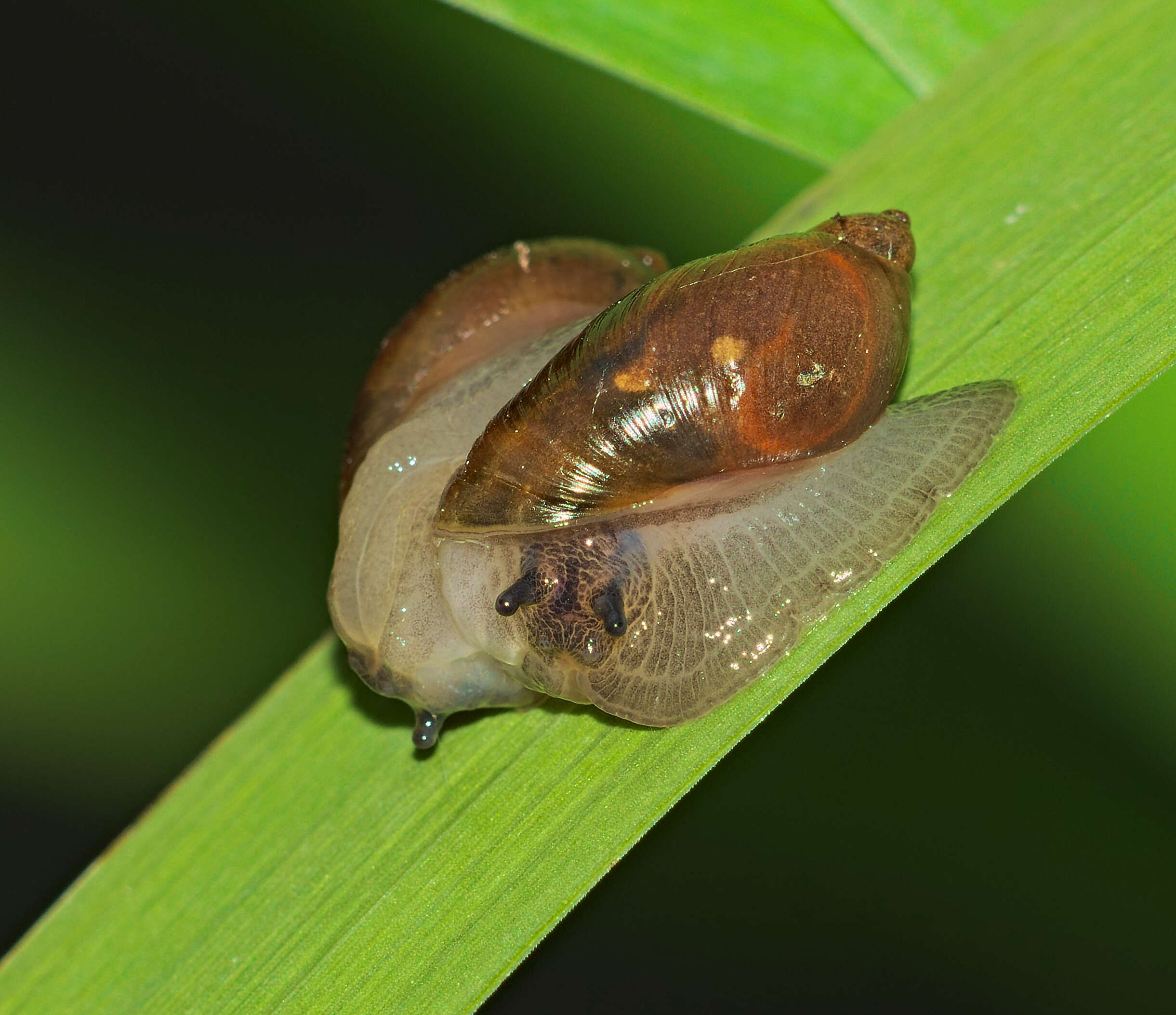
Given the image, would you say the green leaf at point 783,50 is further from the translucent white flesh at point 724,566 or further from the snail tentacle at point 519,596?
the snail tentacle at point 519,596

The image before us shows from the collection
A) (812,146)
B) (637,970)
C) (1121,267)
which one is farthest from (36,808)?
(1121,267)

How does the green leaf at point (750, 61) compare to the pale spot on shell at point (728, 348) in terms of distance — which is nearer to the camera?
the pale spot on shell at point (728, 348)

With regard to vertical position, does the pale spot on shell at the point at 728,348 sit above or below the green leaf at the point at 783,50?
below

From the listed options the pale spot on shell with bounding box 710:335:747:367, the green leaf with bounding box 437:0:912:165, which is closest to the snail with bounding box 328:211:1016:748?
the pale spot on shell with bounding box 710:335:747:367

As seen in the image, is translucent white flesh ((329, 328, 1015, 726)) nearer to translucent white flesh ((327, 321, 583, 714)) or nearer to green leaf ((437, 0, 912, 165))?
translucent white flesh ((327, 321, 583, 714))

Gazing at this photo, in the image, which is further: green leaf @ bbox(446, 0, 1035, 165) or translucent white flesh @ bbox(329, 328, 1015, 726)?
green leaf @ bbox(446, 0, 1035, 165)

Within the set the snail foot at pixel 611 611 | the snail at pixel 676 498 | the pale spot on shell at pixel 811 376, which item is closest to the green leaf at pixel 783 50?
the snail at pixel 676 498

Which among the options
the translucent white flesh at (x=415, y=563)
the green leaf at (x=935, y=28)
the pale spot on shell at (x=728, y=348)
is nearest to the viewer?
the pale spot on shell at (x=728, y=348)
